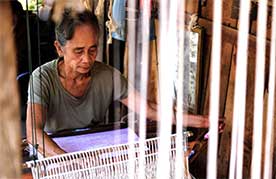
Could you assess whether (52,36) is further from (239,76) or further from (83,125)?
(239,76)

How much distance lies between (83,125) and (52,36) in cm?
75

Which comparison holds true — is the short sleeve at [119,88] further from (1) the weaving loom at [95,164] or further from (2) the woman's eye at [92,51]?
(1) the weaving loom at [95,164]

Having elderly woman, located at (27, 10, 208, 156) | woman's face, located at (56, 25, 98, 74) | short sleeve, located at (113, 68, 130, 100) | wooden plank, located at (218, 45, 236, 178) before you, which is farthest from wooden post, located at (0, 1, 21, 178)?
wooden plank, located at (218, 45, 236, 178)

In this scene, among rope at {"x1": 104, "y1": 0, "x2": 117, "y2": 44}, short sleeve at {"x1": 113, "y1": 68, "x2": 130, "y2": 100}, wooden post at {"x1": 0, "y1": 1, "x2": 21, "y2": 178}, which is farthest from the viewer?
rope at {"x1": 104, "y1": 0, "x2": 117, "y2": 44}

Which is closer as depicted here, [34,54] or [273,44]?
[273,44]

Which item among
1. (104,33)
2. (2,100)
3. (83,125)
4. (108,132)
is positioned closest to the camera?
(2,100)

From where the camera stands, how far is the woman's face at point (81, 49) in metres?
1.83

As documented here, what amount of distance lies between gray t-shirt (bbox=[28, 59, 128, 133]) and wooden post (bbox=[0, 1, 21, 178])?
143 cm

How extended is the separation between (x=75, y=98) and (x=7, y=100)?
1.62m

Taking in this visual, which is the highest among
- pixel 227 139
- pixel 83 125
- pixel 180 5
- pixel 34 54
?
pixel 180 5

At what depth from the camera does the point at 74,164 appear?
1309 millimetres

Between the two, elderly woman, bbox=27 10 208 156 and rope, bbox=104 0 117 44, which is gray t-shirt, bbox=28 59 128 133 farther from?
rope, bbox=104 0 117 44

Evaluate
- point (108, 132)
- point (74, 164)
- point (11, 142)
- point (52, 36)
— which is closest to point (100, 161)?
point (74, 164)

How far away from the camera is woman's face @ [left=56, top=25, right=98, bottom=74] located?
183cm
